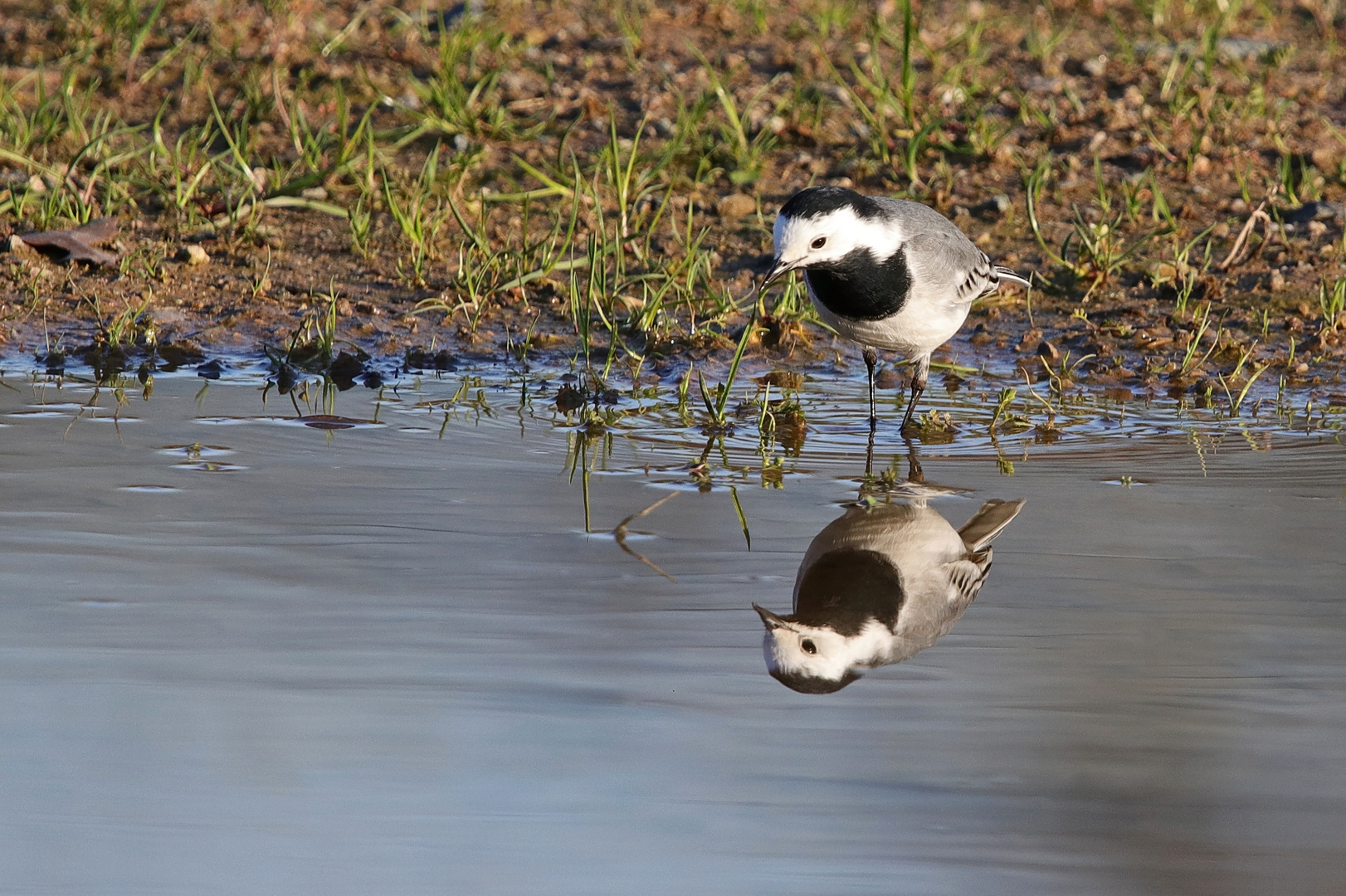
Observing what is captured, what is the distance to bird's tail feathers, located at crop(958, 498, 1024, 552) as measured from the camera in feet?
14.2

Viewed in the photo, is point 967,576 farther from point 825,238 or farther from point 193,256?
point 193,256

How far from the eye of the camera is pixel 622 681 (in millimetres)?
3389

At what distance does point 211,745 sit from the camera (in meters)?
3.05

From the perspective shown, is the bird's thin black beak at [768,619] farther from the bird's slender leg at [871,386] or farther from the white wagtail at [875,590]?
the bird's slender leg at [871,386]

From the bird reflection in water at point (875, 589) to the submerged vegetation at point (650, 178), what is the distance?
112 cm

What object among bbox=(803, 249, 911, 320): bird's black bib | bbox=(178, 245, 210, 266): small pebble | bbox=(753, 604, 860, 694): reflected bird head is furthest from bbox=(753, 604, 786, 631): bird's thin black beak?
bbox=(178, 245, 210, 266): small pebble

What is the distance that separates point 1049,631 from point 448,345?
348 cm

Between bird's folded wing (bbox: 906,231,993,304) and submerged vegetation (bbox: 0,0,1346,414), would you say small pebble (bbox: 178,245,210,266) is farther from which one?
bird's folded wing (bbox: 906,231,993,304)

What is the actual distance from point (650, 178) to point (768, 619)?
4.22 m

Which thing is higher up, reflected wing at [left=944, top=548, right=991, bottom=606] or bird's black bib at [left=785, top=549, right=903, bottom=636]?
reflected wing at [left=944, top=548, right=991, bottom=606]

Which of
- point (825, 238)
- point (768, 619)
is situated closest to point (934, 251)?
point (825, 238)

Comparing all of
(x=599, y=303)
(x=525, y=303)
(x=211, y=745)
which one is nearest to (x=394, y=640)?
(x=211, y=745)

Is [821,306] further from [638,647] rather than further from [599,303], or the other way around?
[638,647]

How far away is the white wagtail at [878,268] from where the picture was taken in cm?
518
